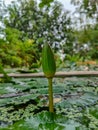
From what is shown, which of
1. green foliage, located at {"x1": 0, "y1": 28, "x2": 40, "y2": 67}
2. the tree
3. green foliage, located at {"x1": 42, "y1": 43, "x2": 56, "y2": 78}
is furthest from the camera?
the tree

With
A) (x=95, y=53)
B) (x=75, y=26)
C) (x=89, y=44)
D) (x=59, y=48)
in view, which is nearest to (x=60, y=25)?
(x=75, y=26)

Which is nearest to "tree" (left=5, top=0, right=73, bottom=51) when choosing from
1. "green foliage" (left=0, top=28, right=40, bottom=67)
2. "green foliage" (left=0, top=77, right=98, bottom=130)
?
"green foliage" (left=0, top=28, right=40, bottom=67)

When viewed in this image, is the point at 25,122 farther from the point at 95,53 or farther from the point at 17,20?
the point at 17,20

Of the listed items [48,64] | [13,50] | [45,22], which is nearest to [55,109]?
[48,64]

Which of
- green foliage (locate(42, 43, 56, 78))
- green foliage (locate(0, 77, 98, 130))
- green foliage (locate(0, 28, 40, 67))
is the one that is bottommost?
green foliage (locate(0, 28, 40, 67))

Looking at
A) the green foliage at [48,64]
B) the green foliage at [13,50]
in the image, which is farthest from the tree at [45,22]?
the green foliage at [48,64]

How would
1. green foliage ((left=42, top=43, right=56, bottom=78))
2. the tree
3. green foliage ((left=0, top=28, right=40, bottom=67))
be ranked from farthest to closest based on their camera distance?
the tree
green foliage ((left=0, top=28, right=40, bottom=67))
green foliage ((left=42, top=43, right=56, bottom=78))

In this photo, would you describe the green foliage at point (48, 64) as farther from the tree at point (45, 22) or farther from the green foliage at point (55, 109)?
the tree at point (45, 22)

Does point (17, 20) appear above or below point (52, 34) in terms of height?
above

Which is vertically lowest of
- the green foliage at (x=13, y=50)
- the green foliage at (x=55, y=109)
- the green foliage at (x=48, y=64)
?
the green foliage at (x=13, y=50)

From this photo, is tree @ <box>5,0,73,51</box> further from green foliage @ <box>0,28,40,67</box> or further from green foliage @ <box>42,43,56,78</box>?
green foliage @ <box>42,43,56,78</box>

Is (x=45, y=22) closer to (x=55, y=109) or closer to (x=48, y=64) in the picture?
(x=55, y=109)
